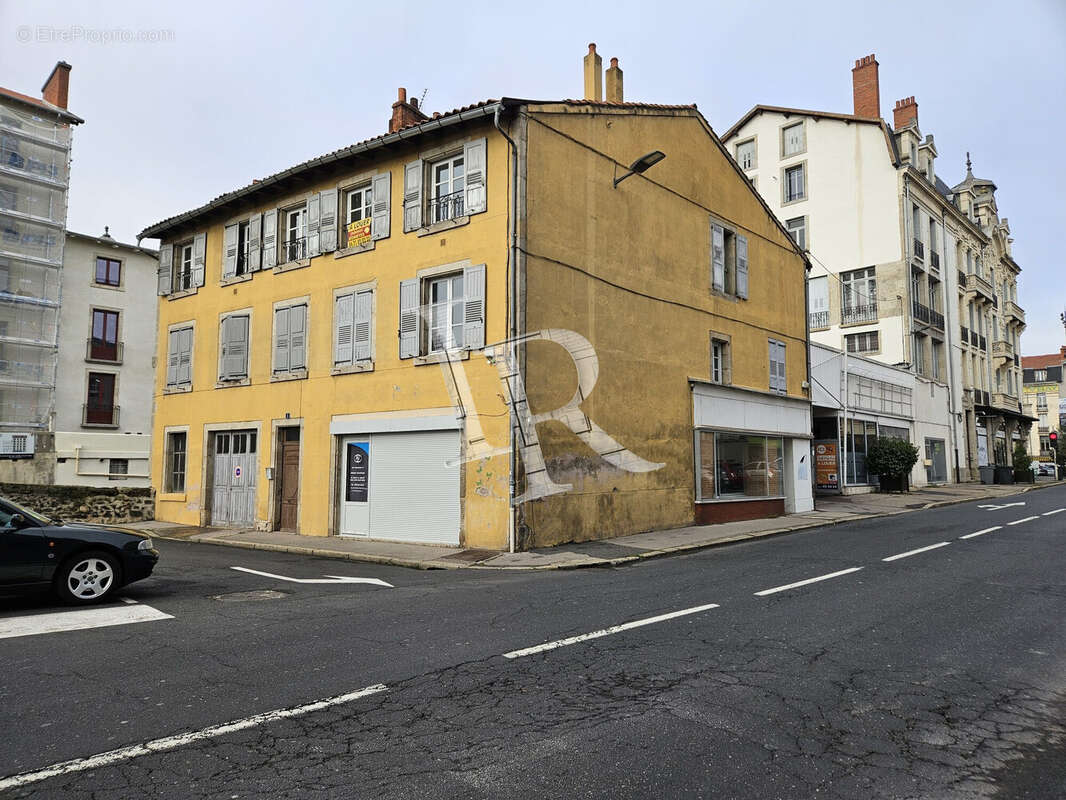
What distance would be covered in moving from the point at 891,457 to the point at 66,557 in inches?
1058

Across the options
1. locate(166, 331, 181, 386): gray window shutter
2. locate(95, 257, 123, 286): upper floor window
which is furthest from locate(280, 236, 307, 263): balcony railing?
locate(95, 257, 123, 286): upper floor window

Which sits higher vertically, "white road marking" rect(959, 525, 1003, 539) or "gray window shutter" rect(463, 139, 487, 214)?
"gray window shutter" rect(463, 139, 487, 214)

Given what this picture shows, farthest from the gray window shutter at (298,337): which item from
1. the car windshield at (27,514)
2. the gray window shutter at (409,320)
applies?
the car windshield at (27,514)

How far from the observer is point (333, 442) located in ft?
51.3

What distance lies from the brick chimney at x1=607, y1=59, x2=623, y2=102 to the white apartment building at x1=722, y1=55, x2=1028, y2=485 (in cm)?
2013

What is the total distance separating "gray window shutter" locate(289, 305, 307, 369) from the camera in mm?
16578

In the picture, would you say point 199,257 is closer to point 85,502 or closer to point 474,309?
point 85,502

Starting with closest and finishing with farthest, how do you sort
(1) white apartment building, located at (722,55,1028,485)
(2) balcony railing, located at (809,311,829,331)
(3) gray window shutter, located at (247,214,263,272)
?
(3) gray window shutter, located at (247,214,263,272) → (1) white apartment building, located at (722,55,1028,485) → (2) balcony railing, located at (809,311,829,331)

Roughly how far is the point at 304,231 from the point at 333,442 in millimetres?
5598

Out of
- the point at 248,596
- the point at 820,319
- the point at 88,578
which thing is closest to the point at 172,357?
the point at 88,578

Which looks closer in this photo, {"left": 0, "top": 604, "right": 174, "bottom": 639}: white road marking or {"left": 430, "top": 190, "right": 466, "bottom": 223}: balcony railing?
{"left": 0, "top": 604, "right": 174, "bottom": 639}: white road marking

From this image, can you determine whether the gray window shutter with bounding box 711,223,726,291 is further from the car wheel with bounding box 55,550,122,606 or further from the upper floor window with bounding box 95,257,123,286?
the upper floor window with bounding box 95,257,123,286

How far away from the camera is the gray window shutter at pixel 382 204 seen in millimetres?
15297

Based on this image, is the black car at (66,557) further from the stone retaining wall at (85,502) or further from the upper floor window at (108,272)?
the upper floor window at (108,272)
